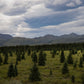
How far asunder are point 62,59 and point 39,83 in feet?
96.6

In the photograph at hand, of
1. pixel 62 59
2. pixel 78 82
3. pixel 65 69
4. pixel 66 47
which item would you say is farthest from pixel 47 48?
pixel 78 82

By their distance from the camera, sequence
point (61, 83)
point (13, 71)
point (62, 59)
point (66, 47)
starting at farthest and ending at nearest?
point (66, 47) → point (62, 59) → point (13, 71) → point (61, 83)

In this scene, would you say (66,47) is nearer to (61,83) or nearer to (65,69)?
(65,69)

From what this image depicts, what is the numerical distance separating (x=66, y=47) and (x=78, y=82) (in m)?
107

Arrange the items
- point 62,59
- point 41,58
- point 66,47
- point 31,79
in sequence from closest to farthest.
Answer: point 31,79 → point 41,58 → point 62,59 → point 66,47

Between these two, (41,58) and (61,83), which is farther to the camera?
(41,58)

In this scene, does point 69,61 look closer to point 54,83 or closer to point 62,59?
point 62,59

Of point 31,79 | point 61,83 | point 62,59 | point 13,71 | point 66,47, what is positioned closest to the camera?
point 61,83

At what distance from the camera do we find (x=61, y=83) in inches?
899

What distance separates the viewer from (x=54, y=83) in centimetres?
2339

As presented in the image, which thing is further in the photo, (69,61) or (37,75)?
(69,61)

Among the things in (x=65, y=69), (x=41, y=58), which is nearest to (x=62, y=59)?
(x=41, y=58)

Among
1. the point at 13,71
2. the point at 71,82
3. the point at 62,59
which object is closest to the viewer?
the point at 71,82

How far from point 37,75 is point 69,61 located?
24.1 m
